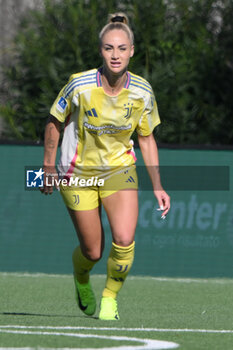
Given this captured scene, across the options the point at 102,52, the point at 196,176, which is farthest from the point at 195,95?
the point at 102,52

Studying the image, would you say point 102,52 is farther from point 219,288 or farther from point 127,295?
point 219,288

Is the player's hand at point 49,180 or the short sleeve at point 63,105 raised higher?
the short sleeve at point 63,105

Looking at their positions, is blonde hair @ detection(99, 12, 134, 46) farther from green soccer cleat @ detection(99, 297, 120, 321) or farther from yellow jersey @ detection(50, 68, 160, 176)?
green soccer cleat @ detection(99, 297, 120, 321)

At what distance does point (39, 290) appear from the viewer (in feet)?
36.7

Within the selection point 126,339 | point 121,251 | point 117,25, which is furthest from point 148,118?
point 126,339

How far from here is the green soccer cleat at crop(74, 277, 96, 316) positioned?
26.9ft

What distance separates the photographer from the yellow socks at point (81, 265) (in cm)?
812

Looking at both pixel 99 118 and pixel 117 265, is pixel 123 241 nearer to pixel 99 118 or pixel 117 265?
pixel 117 265

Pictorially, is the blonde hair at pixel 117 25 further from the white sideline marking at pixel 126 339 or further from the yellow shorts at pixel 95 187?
the white sideline marking at pixel 126 339

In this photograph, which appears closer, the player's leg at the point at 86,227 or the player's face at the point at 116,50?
the player's face at the point at 116,50

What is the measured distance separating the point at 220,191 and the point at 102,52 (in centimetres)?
635

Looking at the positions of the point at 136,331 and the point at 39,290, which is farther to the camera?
the point at 39,290

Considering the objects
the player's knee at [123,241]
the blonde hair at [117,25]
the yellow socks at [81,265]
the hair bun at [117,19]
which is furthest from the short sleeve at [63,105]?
the yellow socks at [81,265]

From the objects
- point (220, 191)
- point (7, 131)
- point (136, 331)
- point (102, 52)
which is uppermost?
point (102, 52)
